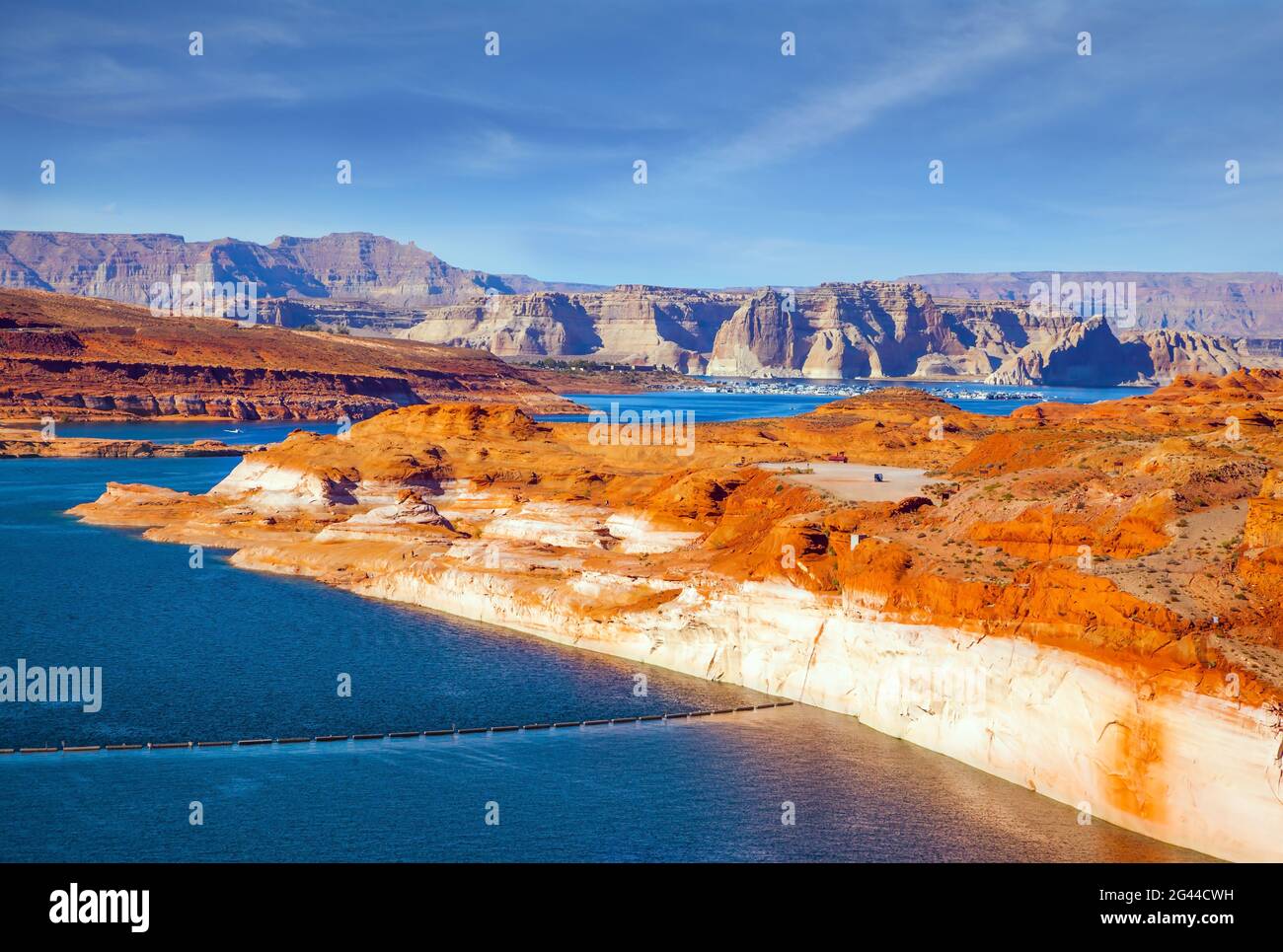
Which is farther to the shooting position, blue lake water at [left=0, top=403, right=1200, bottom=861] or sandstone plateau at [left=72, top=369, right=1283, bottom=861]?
sandstone plateau at [left=72, top=369, right=1283, bottom=861]

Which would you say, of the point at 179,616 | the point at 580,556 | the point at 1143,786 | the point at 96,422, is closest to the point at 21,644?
the point at 179,616

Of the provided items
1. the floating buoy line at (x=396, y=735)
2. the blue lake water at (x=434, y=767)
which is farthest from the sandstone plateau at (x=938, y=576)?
the floating buoy line at (x=396, y=735)

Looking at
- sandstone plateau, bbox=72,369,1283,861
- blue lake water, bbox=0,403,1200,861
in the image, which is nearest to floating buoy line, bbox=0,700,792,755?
blue lake water, bbox=0,403,1200,861

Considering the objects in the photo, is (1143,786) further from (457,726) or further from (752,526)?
(752,526)

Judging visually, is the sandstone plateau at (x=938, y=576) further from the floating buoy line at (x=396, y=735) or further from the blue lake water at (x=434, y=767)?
the floating buoy line at (x=396, y=735)

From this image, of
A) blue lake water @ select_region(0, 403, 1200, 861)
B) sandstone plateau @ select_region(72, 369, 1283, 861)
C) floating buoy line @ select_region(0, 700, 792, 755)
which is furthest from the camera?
floating buoy line @ select_region(0, 700, 792, 755)

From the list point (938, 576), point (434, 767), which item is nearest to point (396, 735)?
point (434, 767)

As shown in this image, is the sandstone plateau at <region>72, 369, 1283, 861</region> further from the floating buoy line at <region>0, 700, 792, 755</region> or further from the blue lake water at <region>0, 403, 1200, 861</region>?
the floating buoy line at <region>0, 700, 792, 755</region>
